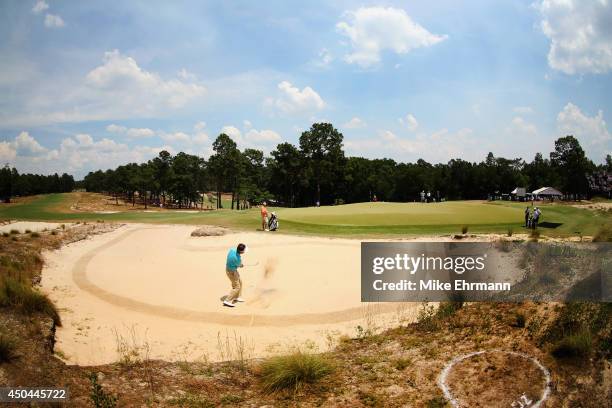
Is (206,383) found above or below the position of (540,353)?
below

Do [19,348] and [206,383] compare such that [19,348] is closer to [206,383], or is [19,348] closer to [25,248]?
[206,383]

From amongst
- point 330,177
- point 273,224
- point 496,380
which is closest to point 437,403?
point 496,380

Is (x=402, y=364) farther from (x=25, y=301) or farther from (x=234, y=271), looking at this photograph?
(x=25, y=301)

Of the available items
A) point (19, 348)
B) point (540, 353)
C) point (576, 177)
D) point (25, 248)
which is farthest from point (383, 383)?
point (576, 177)

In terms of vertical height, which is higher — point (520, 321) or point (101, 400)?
point (520, 321)

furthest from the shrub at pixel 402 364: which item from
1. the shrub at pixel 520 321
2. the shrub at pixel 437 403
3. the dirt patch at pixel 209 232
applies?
the dirt patch at pixel 209 232

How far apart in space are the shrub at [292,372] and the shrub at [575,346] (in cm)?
407

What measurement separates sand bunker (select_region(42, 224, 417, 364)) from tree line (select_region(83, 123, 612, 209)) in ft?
188

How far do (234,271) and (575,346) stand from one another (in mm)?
10338

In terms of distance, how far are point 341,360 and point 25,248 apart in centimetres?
2104

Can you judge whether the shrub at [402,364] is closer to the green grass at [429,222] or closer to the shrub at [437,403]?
the shrub at [437,403]

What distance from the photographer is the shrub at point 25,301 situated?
10.5 m

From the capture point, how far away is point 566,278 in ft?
31.8

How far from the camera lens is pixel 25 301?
1088 cm
